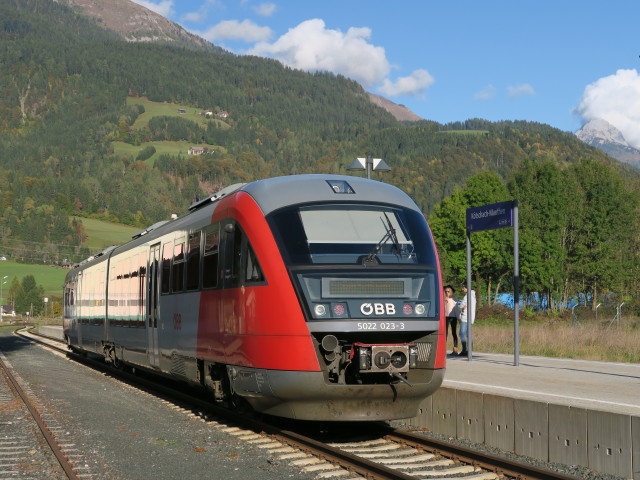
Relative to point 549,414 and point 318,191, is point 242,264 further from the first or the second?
point 549,414

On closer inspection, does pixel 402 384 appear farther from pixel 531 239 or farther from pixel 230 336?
pixel 531 239

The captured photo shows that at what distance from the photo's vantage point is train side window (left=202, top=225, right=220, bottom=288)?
12.3m

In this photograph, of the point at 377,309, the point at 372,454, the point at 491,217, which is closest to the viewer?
the point at 372,454

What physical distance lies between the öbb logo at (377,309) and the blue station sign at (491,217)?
24.2ft

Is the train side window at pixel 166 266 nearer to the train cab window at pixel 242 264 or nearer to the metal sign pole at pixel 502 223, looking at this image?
the train cab window at pixel 242 264

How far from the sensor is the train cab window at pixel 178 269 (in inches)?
574

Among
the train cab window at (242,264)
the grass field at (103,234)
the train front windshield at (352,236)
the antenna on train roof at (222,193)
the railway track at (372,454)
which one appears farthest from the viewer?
the grass field at (103,234)

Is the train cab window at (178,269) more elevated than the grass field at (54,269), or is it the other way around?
the grass field at (54,269)

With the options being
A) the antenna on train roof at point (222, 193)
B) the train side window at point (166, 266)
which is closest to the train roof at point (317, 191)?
the antenna on train roof at point (222, 193)

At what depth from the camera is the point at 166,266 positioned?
15.9 meters

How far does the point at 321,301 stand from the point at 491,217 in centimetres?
898

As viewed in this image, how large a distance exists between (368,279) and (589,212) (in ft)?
232

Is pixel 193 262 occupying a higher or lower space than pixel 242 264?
higher

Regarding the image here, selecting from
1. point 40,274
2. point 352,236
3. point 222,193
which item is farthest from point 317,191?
point 40,274
